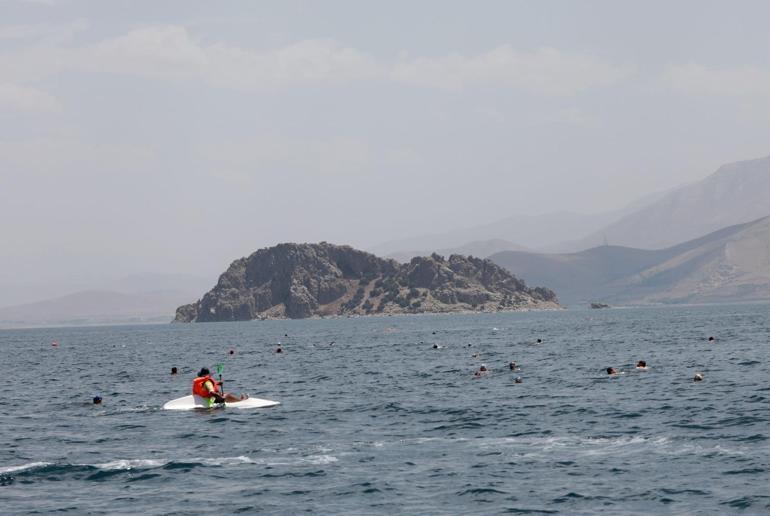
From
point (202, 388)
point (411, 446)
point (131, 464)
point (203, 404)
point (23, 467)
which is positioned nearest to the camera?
point (23, 467)

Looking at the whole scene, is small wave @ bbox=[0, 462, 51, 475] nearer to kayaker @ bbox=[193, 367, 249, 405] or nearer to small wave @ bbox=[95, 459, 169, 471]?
small wave @ bbox=[95, 459, 169, 471]

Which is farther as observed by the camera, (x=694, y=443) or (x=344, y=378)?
(x=344, y=378)

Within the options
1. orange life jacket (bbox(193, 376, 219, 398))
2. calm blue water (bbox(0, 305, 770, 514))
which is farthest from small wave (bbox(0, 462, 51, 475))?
orange life jacket (bbox(193, 376, 219, 398))

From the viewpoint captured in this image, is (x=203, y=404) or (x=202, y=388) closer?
(x=203, y=404)

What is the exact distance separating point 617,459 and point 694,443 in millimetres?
5509

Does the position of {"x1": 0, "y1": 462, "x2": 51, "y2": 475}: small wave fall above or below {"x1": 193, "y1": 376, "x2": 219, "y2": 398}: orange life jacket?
below

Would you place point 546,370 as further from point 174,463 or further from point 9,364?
point 9,364

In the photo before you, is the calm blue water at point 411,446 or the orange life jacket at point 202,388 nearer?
the calm blue water at point 411,446

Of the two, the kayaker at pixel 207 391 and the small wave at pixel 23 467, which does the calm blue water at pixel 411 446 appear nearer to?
the small wave at pixel 23 467

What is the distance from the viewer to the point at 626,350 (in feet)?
400

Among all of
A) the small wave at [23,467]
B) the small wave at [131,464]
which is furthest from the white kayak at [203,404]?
the small wave at [23,467]

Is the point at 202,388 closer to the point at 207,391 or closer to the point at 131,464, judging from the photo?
the point at 207,391

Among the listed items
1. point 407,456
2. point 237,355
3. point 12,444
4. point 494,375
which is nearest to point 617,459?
point 407,456

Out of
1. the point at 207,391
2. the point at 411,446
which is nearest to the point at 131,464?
the point at 411,446
